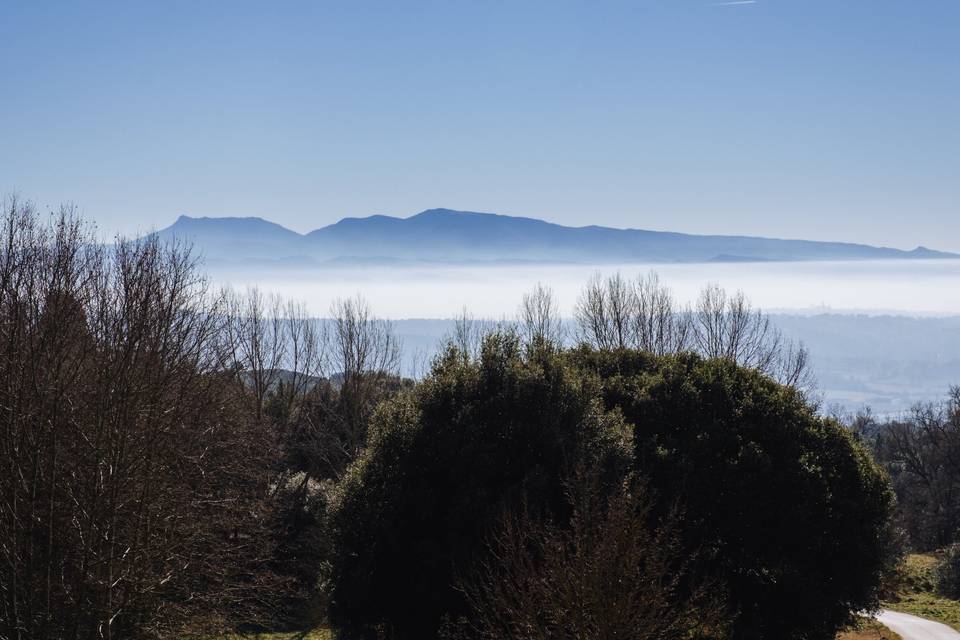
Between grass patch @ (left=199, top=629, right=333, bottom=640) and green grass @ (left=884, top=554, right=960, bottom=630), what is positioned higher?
grass patch @ (left=199, top=629, right=333, bottom=640)

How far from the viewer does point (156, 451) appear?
23.5 m

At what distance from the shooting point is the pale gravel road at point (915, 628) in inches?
1281

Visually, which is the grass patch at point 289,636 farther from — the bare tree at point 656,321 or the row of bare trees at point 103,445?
the bare tree at point 656,321

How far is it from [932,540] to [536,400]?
56.0m

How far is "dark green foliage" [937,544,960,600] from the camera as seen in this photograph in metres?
44.4

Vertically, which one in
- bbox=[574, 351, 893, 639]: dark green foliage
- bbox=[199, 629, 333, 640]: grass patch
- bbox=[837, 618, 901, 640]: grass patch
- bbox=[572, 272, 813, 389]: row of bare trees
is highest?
bbox=[572, 272, 813, 389]: row of bare trees

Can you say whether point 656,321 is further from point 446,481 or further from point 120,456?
point 120,456

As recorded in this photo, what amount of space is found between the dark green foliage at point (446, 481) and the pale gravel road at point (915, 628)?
1787cm

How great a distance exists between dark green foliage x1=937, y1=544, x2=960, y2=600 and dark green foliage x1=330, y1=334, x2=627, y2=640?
104 ft

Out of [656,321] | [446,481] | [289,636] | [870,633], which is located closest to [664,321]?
[656,321]

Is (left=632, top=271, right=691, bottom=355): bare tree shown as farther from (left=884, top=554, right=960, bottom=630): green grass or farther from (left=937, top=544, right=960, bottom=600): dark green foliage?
(left=937, top=544, right=960, bottom=600): dark green foliage

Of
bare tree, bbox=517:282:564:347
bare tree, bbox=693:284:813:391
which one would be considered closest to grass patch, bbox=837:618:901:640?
bare tree, bbox=693:284:813:391

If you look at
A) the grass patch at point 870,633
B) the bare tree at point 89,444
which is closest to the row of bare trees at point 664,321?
the grass patch at point 870,633

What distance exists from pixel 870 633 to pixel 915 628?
4.22m
